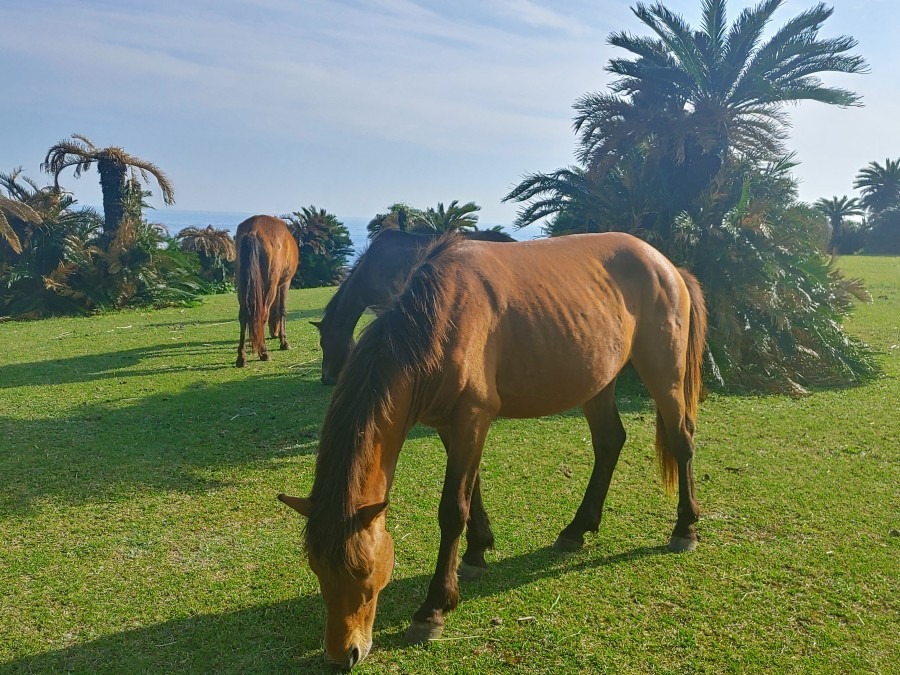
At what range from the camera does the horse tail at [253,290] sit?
837cm

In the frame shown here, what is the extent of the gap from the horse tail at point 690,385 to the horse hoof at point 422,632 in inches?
72.7

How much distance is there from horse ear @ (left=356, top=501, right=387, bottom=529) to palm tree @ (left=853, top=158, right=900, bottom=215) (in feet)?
154

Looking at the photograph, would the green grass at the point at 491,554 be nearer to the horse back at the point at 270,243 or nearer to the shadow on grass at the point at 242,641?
the shadow on grass at the point at 242,641

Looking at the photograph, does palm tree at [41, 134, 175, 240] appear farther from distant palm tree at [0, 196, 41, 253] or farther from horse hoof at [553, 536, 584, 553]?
horse hoof at [553, 536, 584, 553]

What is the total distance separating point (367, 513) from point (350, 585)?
27 centimetres

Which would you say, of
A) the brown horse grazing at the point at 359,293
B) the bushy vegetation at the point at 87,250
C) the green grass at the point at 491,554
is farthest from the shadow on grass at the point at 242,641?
the bushy vegetation at the point at 87,250

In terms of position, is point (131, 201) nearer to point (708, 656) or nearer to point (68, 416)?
point (68, 416)

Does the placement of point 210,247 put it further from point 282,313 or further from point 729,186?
point 729,186

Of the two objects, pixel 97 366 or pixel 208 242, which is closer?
pixel 97 366

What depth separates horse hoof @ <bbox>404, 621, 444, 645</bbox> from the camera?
112 inches

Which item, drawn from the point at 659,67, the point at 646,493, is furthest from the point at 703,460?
the point at 659,67

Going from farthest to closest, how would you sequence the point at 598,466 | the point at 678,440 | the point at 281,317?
the point at 281,317 → the point at 598,466 → the point at 678,440

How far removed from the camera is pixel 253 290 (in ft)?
27.6

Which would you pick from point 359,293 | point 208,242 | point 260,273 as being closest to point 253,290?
point 260,273
